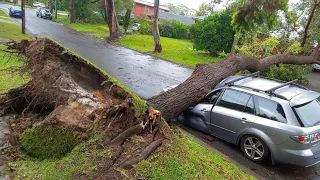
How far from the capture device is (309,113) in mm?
5445

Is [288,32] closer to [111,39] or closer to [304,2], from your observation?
[304,2]

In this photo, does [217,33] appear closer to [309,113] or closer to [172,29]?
[309,113]

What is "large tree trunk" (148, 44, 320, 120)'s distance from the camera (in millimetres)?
6730

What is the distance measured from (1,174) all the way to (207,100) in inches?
191

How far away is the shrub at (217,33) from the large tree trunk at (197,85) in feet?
30.6

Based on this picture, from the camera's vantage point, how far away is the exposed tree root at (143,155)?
138 inches

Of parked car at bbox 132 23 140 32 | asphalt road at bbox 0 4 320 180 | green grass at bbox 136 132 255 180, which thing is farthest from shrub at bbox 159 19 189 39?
green grass at bbox 136 132 255 180

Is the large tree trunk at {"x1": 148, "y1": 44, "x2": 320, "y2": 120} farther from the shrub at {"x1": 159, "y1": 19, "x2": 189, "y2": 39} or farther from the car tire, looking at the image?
the shrub at {"x1": 159, "y1": 19, "x2": 189, "y2": 39}

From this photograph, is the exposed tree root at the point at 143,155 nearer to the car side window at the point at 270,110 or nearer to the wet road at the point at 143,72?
the car side window at the point at 270,110

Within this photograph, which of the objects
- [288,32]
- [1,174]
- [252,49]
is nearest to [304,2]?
[288,32]

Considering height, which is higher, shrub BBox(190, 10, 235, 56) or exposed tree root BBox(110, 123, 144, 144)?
shrub BBox(190, 10, 235, 56)

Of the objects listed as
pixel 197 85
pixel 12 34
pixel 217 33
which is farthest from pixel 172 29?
pixel 197 85

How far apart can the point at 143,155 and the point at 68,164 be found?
1048 millimetres

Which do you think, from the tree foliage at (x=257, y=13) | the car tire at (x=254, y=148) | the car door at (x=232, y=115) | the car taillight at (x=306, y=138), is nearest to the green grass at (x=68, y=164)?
the car door at (x=232, y=115)
